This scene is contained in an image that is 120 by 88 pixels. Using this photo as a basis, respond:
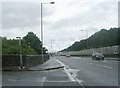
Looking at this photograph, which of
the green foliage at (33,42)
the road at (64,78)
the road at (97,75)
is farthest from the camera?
the green foliage at (33,42)

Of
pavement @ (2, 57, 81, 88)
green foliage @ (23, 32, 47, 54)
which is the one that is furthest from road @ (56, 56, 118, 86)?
green foliage @ (23, 32, 47, 54)

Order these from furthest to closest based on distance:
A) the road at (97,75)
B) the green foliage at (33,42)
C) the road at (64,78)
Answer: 1. the green foliage at (33,42)
2. the road at (97,75)
3. the road at (64,78)

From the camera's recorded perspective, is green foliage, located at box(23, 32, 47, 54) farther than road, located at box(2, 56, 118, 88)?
Yes

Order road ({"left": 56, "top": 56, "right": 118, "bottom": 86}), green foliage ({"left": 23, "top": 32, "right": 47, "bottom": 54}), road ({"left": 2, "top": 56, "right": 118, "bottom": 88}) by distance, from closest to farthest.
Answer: road ({"left": 2, "top": 56, "right": 118, "bottom": 88})
road ({"left": 56, "top": 56, "right": 118, "bottom": 86})
green foliage ({"left": 23, "top": 32, "right": 47, "bottom": 54})

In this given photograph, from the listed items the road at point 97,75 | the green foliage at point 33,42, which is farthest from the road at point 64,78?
the green foliage at point 33,42

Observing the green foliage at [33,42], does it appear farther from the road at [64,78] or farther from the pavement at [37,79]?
the pavement at [37,79]

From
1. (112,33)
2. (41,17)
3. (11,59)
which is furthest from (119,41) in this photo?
(11,59)

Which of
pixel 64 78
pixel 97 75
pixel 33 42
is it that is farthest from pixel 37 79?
pixel 33 42

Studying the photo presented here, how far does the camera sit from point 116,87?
14.5 metres

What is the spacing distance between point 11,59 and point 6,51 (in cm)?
800

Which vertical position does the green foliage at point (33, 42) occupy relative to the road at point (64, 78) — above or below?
above

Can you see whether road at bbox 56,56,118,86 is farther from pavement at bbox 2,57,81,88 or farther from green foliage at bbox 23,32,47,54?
green foliage at bbox 23,32,47,54

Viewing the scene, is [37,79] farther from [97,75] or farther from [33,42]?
[33,42]

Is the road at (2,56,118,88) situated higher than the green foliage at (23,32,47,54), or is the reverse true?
the green foliage at (23,32,47,54)
